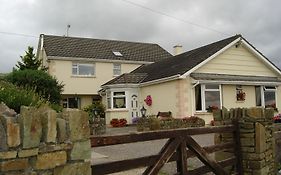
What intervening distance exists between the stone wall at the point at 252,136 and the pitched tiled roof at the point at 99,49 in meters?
22.6

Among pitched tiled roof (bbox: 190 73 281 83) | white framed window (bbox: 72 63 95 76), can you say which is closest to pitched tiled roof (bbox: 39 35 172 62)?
white framed window (bbox: 72 63 95 76)

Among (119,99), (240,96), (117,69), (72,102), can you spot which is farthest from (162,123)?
(72,102)

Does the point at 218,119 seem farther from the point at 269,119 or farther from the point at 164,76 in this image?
the point at 164,76

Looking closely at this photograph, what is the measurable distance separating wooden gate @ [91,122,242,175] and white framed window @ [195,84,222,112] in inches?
553

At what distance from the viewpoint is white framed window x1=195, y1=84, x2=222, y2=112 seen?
793 inches

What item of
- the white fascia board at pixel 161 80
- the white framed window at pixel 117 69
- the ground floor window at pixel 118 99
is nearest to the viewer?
the white fascia board at pixel 161 80

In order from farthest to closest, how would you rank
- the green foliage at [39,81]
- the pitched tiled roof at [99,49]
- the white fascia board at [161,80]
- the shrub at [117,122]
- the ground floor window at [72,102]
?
the ground floor window at [72,102]
the pitched tiled roof at [99,49]
the shrub at [117,122]
the white fascia board at [161,80]
the green foliage at [39,81]

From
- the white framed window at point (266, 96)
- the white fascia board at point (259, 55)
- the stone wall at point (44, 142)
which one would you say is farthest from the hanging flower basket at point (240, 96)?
the stone wall at point (44, 142)

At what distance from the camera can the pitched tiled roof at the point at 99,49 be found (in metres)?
28.4

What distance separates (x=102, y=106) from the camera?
83.0 ft

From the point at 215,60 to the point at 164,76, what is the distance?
3.43m

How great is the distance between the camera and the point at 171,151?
14.9 ft

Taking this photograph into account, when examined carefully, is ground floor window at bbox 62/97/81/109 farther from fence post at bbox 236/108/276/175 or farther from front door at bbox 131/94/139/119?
fence post at bbox 236/108/276/175

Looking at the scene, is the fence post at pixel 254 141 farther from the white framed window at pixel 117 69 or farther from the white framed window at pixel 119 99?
the white framed window at pixel 117 69
